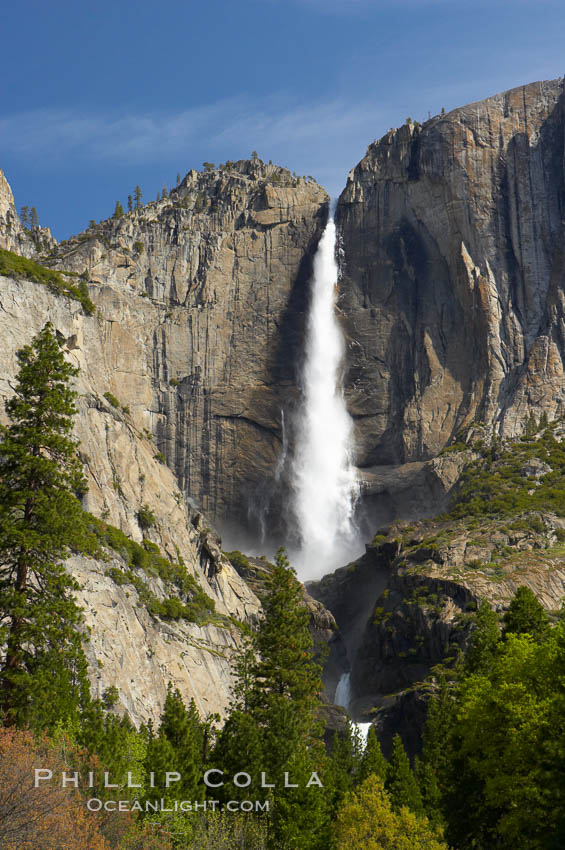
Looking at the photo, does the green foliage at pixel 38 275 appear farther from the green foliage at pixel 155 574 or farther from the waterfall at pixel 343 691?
the waterfall at pixel 343 691

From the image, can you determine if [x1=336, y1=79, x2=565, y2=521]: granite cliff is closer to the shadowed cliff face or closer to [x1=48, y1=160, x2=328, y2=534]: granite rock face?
the shadowed cliff face

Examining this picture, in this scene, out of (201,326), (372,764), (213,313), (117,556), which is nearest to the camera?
(372,764)

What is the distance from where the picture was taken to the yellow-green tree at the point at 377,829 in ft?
127

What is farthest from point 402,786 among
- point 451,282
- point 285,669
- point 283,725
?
point 451,282

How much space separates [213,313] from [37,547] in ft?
304

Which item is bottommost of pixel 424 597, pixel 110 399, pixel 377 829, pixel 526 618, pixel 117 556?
pixel 377 829

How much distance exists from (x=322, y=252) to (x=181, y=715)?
89.5 m

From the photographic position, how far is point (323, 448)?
402ft

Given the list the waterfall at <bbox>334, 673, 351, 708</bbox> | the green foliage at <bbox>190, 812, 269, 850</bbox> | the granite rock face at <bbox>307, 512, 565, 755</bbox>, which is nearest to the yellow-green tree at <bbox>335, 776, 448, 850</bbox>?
the green foliage at <bbox>190, 812, 269, 850</bbox>

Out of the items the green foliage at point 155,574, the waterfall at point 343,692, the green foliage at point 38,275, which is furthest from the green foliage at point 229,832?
the green foliage at point 38,275

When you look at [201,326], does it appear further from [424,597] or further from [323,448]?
[424,597]

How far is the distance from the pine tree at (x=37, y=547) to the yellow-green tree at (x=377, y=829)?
38.8ft

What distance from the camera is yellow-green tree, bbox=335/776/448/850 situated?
38.8 meters

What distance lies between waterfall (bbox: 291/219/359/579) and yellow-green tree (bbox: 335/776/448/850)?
7486 cm
